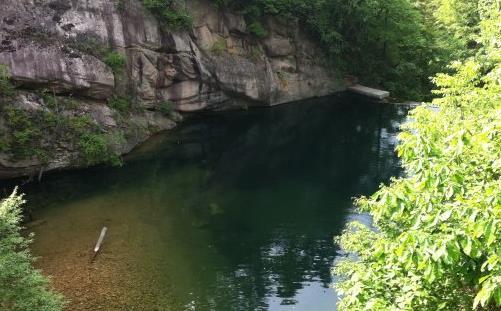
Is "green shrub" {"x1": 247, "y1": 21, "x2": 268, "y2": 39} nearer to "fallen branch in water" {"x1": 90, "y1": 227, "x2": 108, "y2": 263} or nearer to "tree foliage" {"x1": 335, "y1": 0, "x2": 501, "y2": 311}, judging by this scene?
"fallen branch in water" {"x1": 90, "y1": 227, "x2": 108, "y2": 263}

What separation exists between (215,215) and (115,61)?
42.6 ft

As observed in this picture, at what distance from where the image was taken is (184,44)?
34750 mm

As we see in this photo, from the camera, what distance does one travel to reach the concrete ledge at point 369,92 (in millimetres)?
45156

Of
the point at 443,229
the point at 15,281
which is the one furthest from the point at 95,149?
the point at 443,229

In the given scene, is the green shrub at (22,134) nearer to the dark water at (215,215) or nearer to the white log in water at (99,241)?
the dark water at (215,215)

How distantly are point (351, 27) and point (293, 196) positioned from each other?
26.9 m

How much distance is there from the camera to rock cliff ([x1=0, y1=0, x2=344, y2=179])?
2466 centimetres

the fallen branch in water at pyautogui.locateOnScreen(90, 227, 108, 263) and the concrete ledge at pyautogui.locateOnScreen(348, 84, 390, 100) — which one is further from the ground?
the concrete ledge at pyautogui.locateOnScreen(348, 84, 390, 100)

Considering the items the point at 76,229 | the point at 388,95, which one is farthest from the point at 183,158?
the point at 388,95

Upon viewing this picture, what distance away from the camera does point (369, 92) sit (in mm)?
45781

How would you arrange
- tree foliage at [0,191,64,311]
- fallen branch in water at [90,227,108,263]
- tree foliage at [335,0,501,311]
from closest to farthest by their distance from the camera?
A: tree foliage at [335,0,501,311], tree foliage at [0,191,64,311], fallen branch in water at [90,227,108,263]

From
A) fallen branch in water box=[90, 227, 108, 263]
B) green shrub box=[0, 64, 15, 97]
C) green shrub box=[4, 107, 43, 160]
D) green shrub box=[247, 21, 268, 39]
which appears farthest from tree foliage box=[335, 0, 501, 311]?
green shrub box=[247, 21, 268, 39]

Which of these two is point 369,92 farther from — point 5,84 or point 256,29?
point 5,84

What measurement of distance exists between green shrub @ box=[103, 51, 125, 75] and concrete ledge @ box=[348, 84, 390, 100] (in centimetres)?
2502
